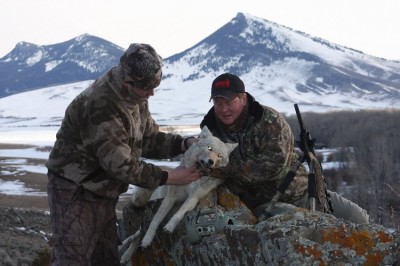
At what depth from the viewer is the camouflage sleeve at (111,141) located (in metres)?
6.09

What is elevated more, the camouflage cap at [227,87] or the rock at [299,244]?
the camouflage cap at [227,87]

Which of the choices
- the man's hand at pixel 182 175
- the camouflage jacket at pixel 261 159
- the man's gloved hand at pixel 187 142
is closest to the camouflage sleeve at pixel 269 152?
the camouflage jacket at pixel 261 159

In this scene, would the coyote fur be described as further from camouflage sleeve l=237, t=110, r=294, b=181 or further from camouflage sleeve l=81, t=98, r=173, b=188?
camouflage sleeve l=81, t=98, r=173, b=188

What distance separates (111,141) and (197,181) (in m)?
1.47

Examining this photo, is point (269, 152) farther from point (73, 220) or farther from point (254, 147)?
point (73, 220)

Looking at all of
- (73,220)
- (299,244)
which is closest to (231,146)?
(73,220)

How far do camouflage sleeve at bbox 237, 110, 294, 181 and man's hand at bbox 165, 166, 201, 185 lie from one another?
1.84 ft

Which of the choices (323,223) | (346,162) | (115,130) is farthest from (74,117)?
(346,162)

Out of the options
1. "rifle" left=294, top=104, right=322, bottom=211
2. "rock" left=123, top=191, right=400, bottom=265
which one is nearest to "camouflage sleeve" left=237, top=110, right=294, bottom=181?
"rifle" left=294, top=104, right=322, bottom=211

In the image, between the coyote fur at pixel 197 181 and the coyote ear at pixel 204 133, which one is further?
the coyote ear at pixel 204 133

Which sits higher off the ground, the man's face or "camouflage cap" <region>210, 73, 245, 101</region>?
"camouflage cap" <region>210, 73, 245, 101</region>

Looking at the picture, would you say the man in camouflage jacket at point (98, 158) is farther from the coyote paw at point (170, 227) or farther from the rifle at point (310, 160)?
the rifle at point (310, 160)

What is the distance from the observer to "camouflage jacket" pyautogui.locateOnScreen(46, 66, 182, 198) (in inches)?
241

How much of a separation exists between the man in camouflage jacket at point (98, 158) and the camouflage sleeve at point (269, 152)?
33.1 inches
